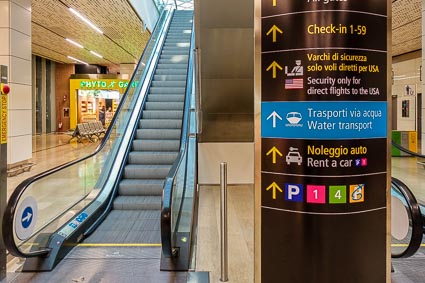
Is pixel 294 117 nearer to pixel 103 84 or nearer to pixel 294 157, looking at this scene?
pixel 294 157

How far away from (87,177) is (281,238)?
4129 mm

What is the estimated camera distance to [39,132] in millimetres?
19359

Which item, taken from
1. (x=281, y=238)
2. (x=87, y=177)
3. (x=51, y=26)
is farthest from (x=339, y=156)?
(x=51, y=26)

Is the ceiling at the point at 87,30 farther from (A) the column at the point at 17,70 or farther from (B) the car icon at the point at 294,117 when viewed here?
(B) the car icon at the point at 294,117

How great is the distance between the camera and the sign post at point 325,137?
1.62m

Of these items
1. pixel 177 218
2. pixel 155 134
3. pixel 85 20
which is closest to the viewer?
pixel 177 218

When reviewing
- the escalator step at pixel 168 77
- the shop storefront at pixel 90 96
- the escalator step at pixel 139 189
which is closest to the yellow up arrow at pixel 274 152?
the escalator step at pixel 139 189

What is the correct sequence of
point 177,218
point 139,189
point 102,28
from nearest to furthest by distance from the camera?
point 177,218, point 139,189, point 102,28

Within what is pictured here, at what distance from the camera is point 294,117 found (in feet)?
5.44

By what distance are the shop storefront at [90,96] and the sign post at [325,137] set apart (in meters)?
19.5

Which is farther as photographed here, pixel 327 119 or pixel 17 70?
pixel 17 70

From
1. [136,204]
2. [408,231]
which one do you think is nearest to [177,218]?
[136,204]

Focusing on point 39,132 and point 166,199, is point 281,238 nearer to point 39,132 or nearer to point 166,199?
point 166,199

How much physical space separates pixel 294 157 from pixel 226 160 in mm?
5816
